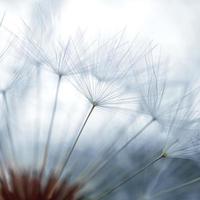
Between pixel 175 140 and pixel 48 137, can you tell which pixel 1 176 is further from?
pixel 175 140

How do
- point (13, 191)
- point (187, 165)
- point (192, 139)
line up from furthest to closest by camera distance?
point (187, 165) < point (192, 139) < point (13, 191)

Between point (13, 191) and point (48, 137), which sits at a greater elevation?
point (48, 137)

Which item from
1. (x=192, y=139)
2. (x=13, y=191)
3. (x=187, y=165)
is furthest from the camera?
(x=187, y=165)

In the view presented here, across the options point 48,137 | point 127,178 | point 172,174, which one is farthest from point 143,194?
point 48,137

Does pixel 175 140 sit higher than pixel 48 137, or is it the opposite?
pixel 48 137

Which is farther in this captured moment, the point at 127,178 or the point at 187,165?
the point at 187,165

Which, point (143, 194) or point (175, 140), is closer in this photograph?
point (175, 140)

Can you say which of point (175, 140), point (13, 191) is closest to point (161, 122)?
point (175, 140)

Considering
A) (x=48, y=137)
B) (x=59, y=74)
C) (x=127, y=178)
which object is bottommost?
(x=127, y=178)

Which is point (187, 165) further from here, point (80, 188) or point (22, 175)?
point (22, 175)
